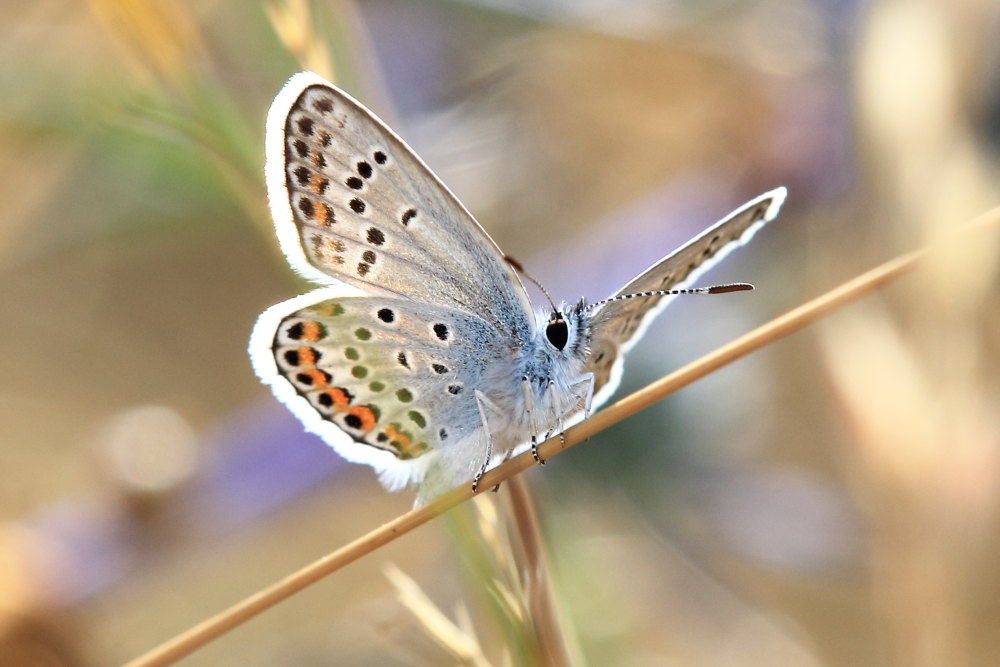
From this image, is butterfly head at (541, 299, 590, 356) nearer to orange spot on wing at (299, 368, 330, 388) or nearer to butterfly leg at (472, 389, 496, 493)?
butterfly leg at (472, 389, 496, 493)

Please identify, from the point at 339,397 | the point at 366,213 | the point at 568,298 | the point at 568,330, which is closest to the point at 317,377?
the point at 339,397

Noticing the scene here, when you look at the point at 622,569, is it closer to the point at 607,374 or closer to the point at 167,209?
the point at 607,374

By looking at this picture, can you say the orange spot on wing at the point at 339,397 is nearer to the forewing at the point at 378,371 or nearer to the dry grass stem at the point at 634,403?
the forewing at the point at 378,371

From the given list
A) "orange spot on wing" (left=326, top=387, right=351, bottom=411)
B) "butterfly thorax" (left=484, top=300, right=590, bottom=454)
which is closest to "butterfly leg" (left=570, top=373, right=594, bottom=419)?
"butterfly thorax" (left=484, top=300, right=590, bottom=454)

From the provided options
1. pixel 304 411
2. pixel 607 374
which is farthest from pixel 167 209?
pixel 607 374

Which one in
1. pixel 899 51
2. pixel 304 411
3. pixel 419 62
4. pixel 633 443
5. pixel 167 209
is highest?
pixel 419 62
